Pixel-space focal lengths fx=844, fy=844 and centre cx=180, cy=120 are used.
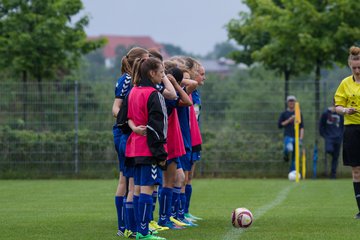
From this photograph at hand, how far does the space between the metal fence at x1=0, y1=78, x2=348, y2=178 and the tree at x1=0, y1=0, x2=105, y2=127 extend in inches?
79.5

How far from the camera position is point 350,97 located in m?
10.7

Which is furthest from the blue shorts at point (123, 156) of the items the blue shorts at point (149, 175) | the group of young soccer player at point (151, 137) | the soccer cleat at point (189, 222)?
A: the soccer cleat at point (189, 222)

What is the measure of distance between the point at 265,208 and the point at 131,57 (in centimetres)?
446

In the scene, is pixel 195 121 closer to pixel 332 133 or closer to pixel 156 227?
pixel 156 227

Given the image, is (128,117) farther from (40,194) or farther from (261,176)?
(261,176)

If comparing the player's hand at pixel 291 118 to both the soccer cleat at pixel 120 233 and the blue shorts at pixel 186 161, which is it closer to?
the blue shorts at pixel 186 161

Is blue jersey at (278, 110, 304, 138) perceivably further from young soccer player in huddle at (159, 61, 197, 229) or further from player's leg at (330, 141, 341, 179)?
young soccer player in huddle at (159, 61, 197, 229)

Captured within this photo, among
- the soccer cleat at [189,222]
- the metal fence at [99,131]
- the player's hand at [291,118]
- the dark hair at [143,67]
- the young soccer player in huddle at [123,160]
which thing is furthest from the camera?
the metal fence at [99,131]

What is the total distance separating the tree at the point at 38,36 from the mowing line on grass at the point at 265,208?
29.0ft

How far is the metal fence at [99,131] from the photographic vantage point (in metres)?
22.1

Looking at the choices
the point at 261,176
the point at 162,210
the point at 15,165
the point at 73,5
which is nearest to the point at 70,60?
the point at 73,5

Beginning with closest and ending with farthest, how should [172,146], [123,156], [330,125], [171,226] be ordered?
[123,156]
[172,146]
[171,226]
[330,125]

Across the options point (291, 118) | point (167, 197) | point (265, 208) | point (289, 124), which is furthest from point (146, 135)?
point (289, 124)

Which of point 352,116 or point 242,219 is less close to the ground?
point 352,116
